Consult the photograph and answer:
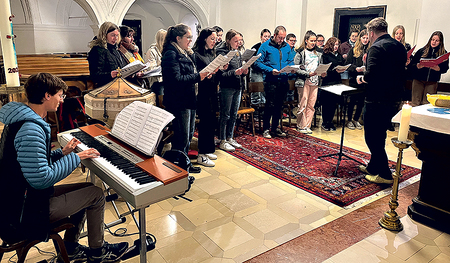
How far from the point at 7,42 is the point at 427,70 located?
6420 millimetres

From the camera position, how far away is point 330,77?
6.23 meters

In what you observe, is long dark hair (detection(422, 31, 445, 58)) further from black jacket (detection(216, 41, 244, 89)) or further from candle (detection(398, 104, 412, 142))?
candle (detection(398, 104, 412, 142))

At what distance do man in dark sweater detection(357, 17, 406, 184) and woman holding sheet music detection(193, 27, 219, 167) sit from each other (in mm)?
1793

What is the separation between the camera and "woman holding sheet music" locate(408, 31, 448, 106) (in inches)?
233

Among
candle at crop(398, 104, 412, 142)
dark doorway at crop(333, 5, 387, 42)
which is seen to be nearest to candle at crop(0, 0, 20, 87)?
candle at crop(398, 104, 412, 142)

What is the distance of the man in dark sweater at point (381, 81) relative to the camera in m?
3.58

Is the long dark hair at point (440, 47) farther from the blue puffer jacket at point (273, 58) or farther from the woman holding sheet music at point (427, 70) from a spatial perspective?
the blue puffer jacket at point (273, 58)

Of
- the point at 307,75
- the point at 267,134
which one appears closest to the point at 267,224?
the point at 267,134

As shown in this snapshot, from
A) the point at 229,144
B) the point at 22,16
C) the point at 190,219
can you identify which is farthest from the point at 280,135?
the point at 22,16

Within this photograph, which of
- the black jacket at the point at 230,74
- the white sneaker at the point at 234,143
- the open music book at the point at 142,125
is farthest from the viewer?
the white sneaker at the point at 234,143

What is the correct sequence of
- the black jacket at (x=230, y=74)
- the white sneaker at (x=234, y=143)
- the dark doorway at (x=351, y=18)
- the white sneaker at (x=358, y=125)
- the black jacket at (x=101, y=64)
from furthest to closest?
the dark doorway at (x=351, y=18) < the white sneaker at (x=358, y=125) < the white sneaker at (x=234, y=143) < the black jacket at (x=230, y=74) < the black jacket at (x=101, y=64)

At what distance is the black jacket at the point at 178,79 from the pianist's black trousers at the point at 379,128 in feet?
6.40

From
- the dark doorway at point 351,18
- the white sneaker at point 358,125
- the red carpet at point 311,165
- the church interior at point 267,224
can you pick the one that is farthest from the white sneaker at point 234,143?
the dark doorway at point 351,18

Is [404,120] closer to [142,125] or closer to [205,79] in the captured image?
[142,125]
